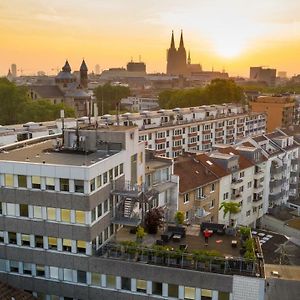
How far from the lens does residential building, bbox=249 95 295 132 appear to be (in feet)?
405

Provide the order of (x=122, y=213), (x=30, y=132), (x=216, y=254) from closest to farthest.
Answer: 1. (x=216, y=254)
2. (x=122, y=213)
3. (x=30, y=132)

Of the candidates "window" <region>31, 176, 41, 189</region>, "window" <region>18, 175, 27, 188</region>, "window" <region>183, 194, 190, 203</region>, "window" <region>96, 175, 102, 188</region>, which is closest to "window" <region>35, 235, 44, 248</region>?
"window" <region>31, 176, 41, 189</region>

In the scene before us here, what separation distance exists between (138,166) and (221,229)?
833 centimetres

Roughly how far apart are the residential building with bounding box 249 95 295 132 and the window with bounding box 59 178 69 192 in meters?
99.4

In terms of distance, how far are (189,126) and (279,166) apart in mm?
25393

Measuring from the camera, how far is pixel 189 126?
302ft

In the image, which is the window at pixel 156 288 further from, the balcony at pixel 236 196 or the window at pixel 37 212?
the balcony at pixel 236 196

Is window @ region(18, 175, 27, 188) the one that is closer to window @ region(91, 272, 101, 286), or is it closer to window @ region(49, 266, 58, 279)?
window @ region(49, 266, 58, 279)

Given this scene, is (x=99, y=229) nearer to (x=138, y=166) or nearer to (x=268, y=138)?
(x=138, y=166)

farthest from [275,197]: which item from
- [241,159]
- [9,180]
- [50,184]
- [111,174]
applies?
[9,180]

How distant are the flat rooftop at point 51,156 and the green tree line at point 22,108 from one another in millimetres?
77675

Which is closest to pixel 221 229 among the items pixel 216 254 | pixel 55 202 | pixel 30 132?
pixel 216 254

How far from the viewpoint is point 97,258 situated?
31484 mm

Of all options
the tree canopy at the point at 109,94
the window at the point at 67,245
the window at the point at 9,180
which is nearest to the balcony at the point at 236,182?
the window at the point at 67,245
